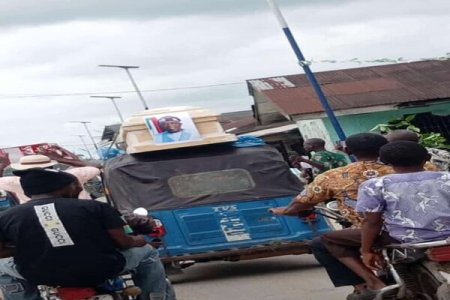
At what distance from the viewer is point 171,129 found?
1119cm

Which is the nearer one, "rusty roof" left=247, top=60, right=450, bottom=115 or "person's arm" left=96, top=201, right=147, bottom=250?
"person's arm" left=96, top=201, right=147, bottom=250

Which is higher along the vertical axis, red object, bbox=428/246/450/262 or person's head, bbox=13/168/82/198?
person's head, bbox=13/168/82/198

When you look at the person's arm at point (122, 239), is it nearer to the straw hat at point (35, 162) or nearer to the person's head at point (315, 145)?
the straw hat at point (35, 162)

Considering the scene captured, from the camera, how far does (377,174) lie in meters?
6.11

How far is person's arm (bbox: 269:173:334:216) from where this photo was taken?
20.1 ft

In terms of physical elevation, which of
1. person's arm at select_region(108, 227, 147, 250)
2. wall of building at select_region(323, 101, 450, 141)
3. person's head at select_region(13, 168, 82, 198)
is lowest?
wall of building at select_region(323, 101, 450, 141)

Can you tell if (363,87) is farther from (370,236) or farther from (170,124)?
(370,236)

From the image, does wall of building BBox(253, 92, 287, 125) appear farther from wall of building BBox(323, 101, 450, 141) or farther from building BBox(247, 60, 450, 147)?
wall of building BBox(323, 101, 450, 141)

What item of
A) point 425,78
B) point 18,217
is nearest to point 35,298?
point 18,217

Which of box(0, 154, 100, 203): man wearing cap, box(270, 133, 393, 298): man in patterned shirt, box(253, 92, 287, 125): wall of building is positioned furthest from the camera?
box(253, 92, 287, 125): wall of building

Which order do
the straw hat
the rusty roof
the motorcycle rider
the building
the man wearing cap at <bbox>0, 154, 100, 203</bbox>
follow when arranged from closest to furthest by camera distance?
the motorcycle rider
the man wearing cap at <bbox>0, 154, 100, 203</bbox>
the straw hat
the building
the rusty roof

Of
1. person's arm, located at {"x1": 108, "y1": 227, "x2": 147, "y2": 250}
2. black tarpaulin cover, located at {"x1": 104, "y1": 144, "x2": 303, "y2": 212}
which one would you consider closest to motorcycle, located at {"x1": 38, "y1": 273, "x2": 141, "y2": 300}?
person's arm, located at {"x1": 108, "y1": 227, "x2": 147, "y2": 250}

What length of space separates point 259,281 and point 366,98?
13145mm

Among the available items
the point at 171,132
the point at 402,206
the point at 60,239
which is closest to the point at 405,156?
the point at 402,206
